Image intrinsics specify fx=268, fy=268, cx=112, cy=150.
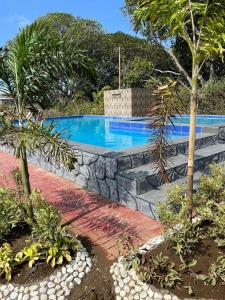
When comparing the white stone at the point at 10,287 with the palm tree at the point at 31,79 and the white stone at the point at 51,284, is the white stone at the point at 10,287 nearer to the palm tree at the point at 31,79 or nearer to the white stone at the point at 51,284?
the white stone at the point at 51,284

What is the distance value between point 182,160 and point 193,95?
3418 mm

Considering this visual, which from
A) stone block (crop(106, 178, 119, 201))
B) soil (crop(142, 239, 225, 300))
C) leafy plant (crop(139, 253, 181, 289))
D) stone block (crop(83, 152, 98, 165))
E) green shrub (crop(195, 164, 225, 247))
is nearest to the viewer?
soil (crop(142, 239, 225, 300))

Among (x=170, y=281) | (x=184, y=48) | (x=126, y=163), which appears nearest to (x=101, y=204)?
(x=126, y=163)

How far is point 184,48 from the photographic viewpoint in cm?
2462

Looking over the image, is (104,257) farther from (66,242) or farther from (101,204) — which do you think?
(101,204)

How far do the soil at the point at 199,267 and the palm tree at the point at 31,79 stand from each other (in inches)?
75.3

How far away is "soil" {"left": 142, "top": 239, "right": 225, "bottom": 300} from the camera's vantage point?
2.93 m

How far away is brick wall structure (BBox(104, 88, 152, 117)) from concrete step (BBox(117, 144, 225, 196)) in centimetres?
1381

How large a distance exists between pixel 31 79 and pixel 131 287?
3.18m

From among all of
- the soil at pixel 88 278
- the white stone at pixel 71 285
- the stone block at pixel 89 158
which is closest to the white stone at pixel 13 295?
the soil at pixel 88 278

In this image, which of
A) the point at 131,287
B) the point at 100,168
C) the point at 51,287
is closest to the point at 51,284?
the point at 51,287

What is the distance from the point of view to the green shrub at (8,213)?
3920 millimetres

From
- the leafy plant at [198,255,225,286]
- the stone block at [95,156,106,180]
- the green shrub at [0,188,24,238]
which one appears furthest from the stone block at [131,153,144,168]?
the leafy plant at [198,255,225,286]

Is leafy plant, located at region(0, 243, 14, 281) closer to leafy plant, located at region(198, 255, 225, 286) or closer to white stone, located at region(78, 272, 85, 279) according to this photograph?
white stone, located at region(78, 272, 85, 279)
